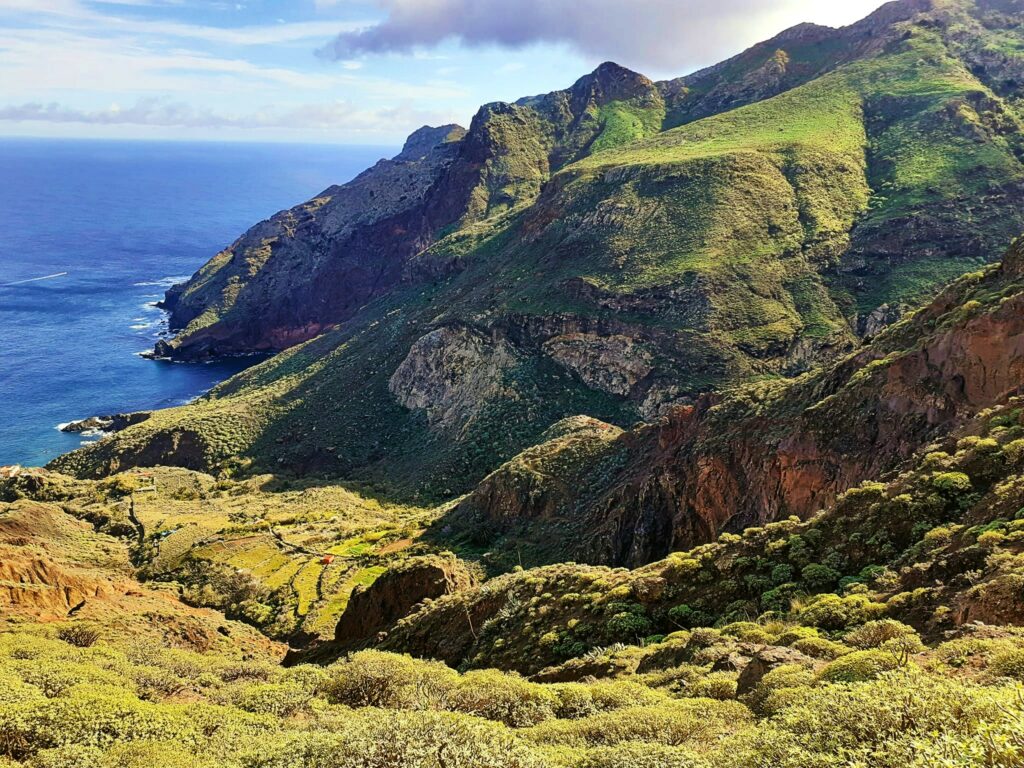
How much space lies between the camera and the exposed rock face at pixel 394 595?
35688mm

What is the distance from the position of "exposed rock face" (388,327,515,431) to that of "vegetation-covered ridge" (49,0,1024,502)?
0.29m

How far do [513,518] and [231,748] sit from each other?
37.7 meters

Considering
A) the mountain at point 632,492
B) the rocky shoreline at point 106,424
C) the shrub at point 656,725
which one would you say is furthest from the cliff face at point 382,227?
the shrub at point 656,725

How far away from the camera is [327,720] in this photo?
1864cm

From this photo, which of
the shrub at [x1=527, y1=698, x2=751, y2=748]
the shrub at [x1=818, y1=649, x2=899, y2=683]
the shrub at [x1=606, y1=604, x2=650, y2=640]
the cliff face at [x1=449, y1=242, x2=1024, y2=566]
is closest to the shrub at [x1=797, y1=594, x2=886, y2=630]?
the shrub at [x1=818, y1=649, x2=899, y2=683]

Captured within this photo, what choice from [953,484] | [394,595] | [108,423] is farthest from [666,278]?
[108,423]

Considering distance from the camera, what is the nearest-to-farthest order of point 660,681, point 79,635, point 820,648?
point 820,648 < point 660,681 < point 79,635

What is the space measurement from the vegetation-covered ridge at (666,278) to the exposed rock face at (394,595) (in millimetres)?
36157

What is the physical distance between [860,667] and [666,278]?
73.7 metres

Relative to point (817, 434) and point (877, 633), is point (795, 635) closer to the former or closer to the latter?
point (877, 633)

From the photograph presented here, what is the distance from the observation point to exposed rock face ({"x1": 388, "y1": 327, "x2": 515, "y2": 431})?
85206 mm

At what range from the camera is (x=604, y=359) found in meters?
83.0

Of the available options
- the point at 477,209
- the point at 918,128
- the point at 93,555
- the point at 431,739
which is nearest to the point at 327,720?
the point at 431,739

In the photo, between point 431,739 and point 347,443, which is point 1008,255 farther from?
point 347,443
